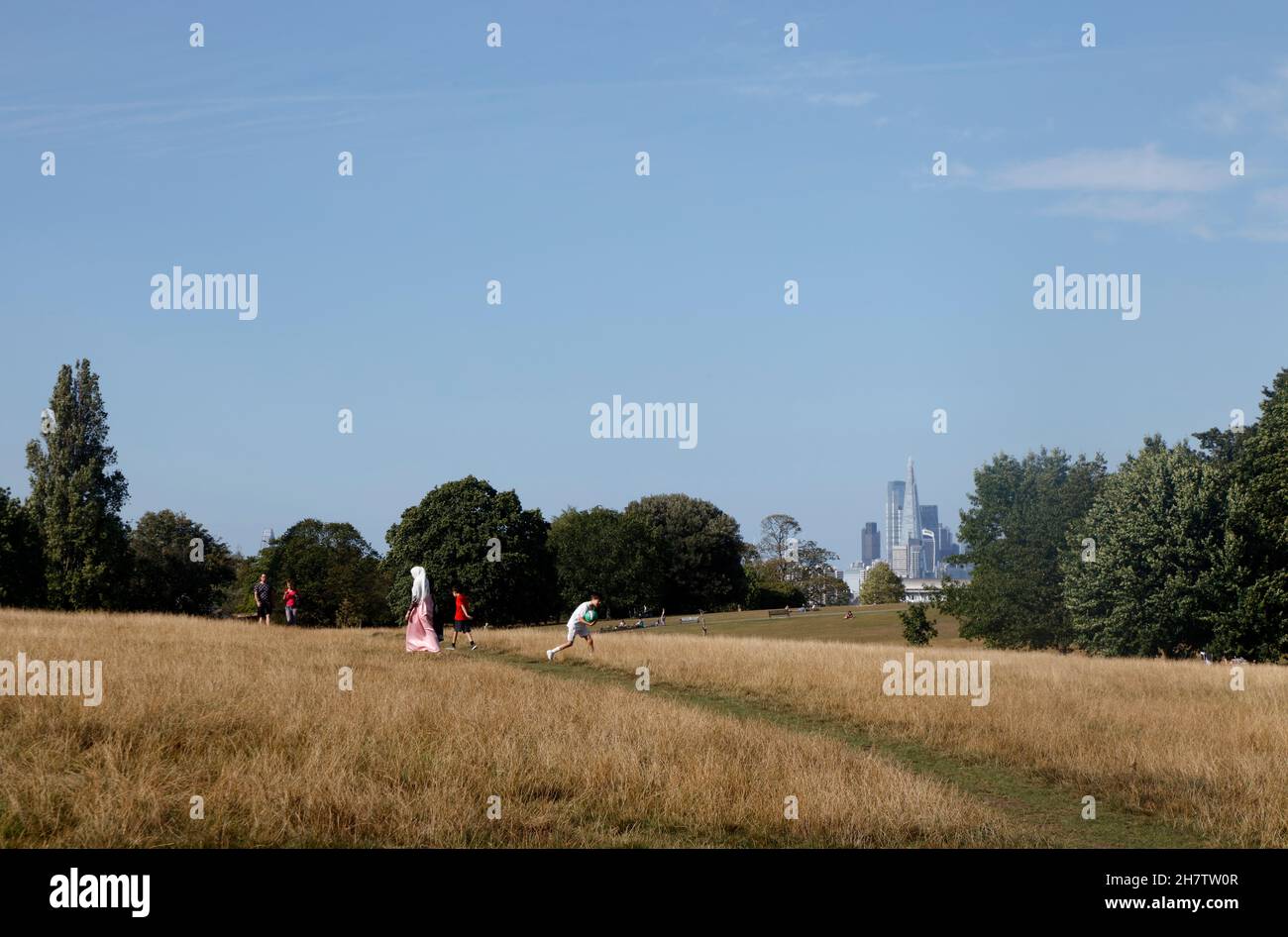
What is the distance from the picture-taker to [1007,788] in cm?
1395

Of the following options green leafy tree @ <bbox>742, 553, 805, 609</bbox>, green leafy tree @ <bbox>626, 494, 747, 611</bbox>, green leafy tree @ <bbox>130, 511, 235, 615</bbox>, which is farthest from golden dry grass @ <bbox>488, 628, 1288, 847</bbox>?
green leafy tree @ <bbox>742, 553, 805, 609</bbox>

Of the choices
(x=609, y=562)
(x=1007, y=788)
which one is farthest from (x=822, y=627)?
(x=1007, y=788)

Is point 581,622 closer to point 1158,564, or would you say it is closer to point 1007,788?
point 1007,788

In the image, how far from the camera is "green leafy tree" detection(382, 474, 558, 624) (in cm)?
7906

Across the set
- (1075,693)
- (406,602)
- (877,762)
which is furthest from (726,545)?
(877,762)

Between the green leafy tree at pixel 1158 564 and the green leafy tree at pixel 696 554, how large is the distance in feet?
217

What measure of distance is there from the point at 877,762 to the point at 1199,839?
357 cm

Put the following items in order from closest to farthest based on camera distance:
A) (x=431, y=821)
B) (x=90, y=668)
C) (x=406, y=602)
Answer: (x=431, y=821) < (x=90, y=668) < (x=406, y=602)

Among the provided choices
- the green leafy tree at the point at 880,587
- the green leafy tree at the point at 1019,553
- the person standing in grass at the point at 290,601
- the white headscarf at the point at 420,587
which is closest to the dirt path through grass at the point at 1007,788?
the white headscarf at the point at 420,587

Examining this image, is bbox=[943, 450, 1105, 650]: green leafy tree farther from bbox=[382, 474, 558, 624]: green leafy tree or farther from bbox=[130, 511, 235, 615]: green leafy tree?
bbox=[130, 511, 235, 615]: green leafy tree

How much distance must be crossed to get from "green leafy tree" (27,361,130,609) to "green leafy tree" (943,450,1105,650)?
60.7 metres

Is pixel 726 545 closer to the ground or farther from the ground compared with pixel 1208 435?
closer to the ground
